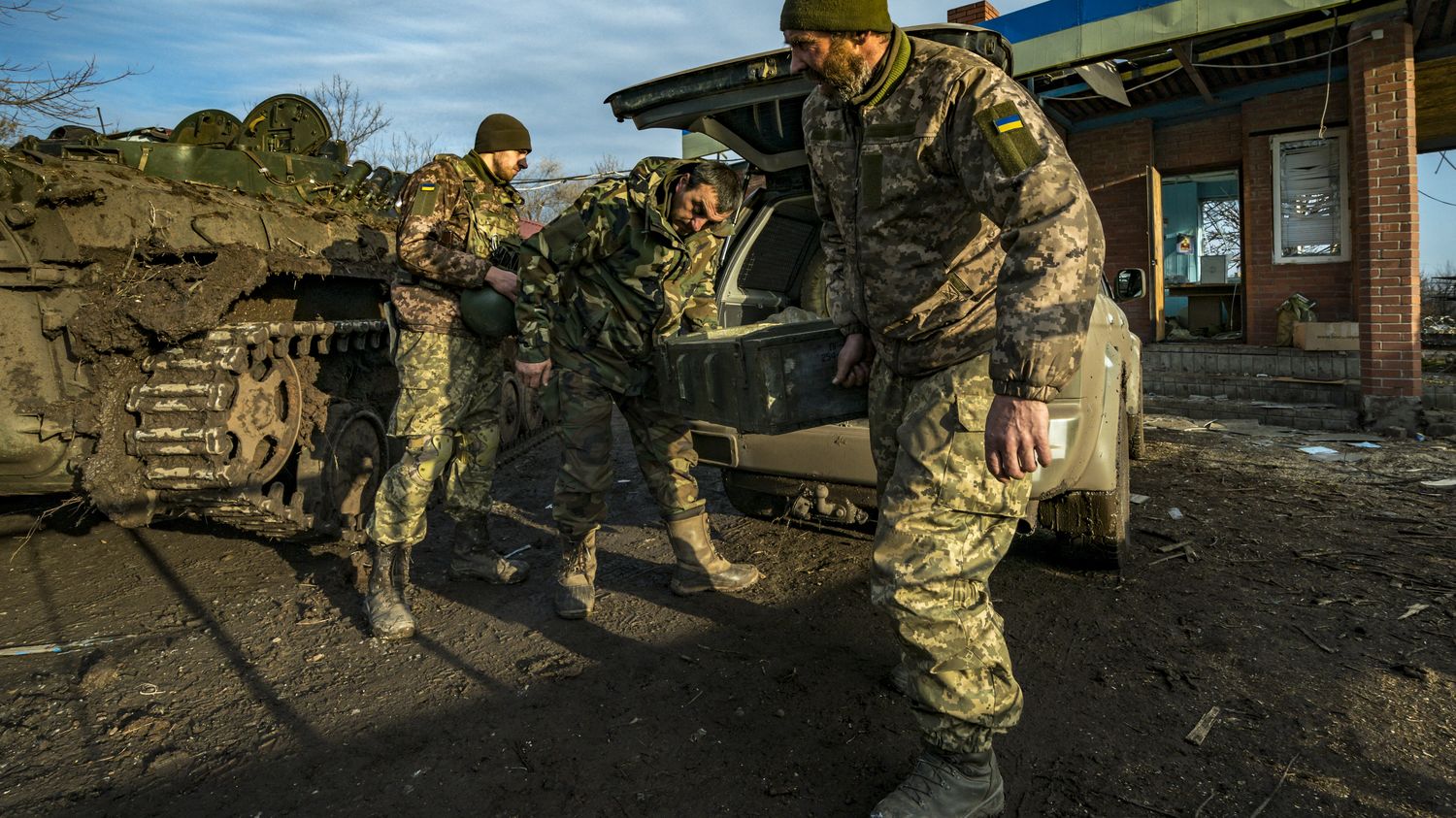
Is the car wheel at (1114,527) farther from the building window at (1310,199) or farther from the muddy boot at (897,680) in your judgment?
the building window at (1310,199)

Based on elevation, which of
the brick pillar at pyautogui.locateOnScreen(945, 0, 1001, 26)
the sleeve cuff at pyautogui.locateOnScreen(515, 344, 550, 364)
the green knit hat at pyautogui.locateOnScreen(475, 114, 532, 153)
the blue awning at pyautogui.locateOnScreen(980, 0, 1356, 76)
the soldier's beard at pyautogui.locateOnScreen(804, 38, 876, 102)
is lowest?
the sleeve cuff at pyautogui.locateOnScreen(515, 344, 550, 364)

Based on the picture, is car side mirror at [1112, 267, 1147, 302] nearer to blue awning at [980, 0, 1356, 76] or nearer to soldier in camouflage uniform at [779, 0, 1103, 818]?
soldier in camouflage uniform at [779, 0, 1103, 818]

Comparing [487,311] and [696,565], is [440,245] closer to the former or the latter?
[487,311]

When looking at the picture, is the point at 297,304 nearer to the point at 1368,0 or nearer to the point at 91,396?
the point at 91,396

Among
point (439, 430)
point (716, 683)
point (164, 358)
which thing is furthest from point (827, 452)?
point (164, 358)

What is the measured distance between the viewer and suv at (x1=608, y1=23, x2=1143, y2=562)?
10.9 feet

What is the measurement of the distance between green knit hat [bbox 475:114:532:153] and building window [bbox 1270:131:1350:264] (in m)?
9.16

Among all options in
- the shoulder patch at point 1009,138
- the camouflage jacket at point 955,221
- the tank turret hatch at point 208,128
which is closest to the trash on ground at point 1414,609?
the camouflage jacket at point 955,221

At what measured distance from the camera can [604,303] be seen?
12.3 feet

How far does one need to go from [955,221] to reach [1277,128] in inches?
387

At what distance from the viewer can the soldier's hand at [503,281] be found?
3982 millimetres

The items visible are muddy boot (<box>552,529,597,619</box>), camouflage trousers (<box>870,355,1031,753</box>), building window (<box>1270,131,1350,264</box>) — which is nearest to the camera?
camouflage trousers (<box>870,355,1031,753</box>)

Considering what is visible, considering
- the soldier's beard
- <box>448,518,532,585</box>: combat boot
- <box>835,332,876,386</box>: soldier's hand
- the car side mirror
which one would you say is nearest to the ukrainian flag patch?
the soldier's beard

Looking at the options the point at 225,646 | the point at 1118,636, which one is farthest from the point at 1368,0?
the point at 225,646
